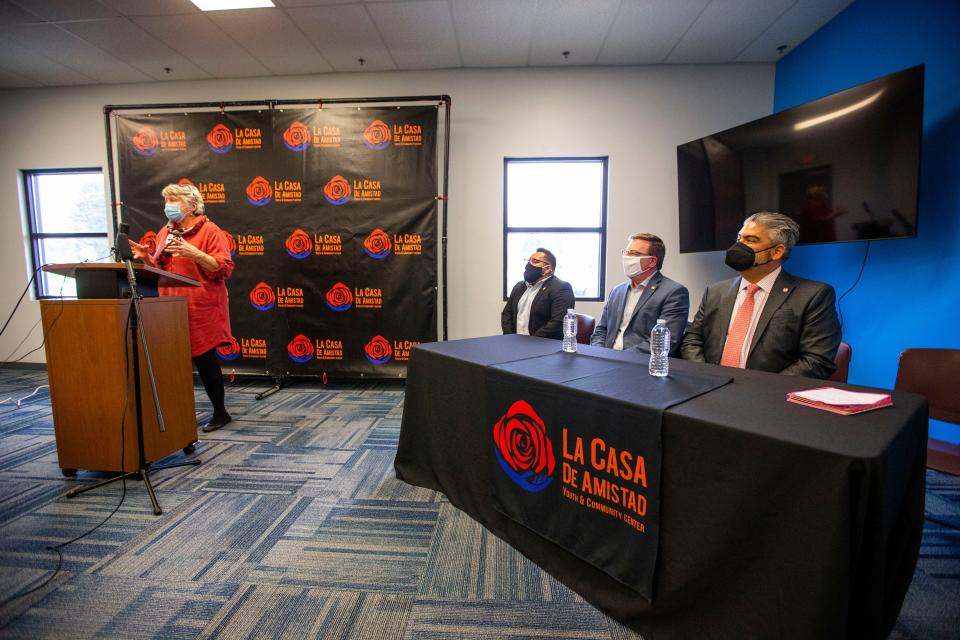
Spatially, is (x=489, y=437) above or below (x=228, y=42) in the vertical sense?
below

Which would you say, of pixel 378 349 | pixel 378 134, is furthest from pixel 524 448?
pixel 378 134

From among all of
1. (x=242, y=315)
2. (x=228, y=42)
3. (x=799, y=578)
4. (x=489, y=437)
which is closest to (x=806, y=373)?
(x=799, y=578)

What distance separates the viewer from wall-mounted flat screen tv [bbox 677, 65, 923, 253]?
2.13 m

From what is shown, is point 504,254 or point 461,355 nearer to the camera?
point 461,355

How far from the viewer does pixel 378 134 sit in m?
3.53

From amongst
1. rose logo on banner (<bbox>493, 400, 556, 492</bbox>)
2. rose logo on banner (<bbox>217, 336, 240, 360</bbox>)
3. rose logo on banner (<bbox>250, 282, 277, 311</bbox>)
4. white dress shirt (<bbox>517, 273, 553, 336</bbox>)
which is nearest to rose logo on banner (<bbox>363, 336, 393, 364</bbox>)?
rose logo on banner (<bbox>250, 282, 277, 311</bbox>)

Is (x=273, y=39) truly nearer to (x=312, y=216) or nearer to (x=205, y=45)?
(x=205, y=45)

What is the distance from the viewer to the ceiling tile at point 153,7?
278cm

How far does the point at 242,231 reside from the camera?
3.64 meters

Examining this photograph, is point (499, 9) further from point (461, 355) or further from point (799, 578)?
point (799, 578)

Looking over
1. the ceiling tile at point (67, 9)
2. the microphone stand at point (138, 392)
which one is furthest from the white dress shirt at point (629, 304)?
the ceiling tile at point (67, 9)

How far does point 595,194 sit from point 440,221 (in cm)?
155

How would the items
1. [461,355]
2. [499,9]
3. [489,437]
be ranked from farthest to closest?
[499,9]
[461,355]
[489,437]

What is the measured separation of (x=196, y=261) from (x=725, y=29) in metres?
4.17
